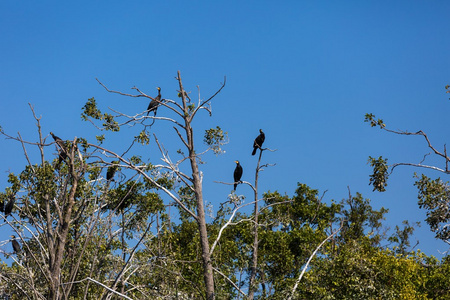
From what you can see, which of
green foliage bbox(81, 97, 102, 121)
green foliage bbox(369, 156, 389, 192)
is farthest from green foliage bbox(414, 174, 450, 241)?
green foliage bbox(81, 97, 102, 121)

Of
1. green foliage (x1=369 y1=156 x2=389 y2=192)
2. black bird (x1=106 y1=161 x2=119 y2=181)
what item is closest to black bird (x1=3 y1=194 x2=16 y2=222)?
black bird (x1=106 y1=161 x2=119 y2=181)

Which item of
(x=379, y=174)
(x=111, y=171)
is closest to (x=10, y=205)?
(x=111, y=171)

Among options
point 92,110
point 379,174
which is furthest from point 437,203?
→ point 92,110

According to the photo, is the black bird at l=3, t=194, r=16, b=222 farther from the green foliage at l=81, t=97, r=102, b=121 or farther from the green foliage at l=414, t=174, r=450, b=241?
the green foliage at l=414, t=174, r=450, b=241

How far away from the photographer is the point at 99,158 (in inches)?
690

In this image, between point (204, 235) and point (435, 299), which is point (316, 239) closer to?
point (435, 299)

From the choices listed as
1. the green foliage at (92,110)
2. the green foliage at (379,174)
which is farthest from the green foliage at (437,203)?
the green foliage at (92,110)

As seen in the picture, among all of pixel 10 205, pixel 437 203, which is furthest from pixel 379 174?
pixel 10 205

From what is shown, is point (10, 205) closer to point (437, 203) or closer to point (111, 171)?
point (111, 171)

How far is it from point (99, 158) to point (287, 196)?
20.8 metres

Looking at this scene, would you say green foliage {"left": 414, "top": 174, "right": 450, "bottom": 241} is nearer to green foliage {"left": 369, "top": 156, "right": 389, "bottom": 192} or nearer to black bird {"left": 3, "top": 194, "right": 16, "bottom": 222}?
green foliage {"left": 369, "top": 156, "right": 389, "bottom": 192}

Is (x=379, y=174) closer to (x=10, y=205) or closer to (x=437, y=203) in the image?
(x=437, y=203)

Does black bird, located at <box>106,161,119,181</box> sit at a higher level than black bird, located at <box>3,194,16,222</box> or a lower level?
higher

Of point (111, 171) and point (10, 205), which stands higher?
point (111, 171)
